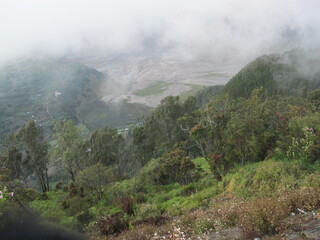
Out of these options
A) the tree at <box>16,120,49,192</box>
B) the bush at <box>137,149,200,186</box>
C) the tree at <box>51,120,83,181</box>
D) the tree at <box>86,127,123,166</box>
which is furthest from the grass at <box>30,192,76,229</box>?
the tree at <box>16,120,49,192</box>

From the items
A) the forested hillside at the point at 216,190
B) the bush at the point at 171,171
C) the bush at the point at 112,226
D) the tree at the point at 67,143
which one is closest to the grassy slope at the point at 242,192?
the forested hillside at the point at 216,190

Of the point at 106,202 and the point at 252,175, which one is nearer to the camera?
the point at 252,175

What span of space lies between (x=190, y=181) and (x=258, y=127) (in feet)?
30.5

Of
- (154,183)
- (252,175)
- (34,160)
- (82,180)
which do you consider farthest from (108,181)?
(34,160)

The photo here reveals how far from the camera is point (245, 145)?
2103 centimetres

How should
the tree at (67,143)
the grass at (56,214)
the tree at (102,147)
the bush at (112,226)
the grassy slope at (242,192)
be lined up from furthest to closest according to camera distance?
the tree at (102,147)
the tree at (67,143)
the grass at (56,214)
the bush at (112,226)
the grassy slope at (242,192)

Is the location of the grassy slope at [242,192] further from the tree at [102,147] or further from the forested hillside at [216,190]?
the tree at [102,147]

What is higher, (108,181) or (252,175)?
(252,175)

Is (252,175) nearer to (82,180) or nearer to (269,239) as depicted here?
(269,239)

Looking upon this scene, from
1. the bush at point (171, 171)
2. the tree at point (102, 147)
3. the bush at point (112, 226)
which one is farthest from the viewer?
the tree at point (102, 147)

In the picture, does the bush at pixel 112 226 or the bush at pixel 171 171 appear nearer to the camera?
the bush at pixel 112 226

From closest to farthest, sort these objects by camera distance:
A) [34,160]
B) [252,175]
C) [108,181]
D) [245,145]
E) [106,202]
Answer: [252,175] < [245,145] < [106,202] < [108,181] < [34,160]

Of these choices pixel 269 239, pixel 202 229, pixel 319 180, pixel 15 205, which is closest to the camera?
pixel 269 239

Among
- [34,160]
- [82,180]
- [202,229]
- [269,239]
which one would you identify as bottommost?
[34,160]
